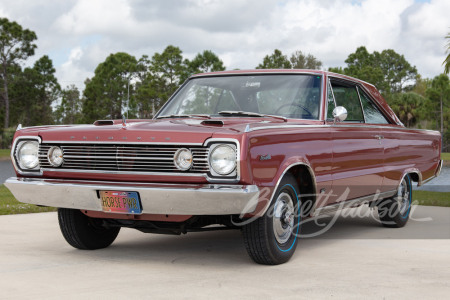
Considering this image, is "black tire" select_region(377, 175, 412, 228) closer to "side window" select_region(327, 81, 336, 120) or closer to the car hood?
"side window" select_region(327, 81, 336, 120)

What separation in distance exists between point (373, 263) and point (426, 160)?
343cm

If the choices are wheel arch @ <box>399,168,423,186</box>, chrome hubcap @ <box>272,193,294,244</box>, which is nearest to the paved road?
chrome hubcap @ <box>272,193,294,244</box>

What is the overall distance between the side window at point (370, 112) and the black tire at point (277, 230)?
2.22 meters

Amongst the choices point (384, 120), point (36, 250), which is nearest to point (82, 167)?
point (36, 250)

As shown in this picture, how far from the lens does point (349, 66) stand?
182ft

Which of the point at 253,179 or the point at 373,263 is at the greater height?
the point at 253,179

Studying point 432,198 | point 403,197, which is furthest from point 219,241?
point 432,198

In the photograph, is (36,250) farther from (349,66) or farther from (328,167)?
(349,66)

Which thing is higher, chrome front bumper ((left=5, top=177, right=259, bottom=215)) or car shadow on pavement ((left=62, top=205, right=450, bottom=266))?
chrome front bumper ((left=5, top=177, right=259, bottom=215))

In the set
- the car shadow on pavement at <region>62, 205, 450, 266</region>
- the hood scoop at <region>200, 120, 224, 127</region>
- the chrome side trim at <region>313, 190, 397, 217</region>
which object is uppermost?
the hood scoop at <region>200, 120, 224, 127</region>

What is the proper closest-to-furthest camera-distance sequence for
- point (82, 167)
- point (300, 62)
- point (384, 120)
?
point (82, 167)
point (384, 120)
point (300, 62)

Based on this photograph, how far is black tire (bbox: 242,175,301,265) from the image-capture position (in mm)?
4766

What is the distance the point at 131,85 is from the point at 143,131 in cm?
4890

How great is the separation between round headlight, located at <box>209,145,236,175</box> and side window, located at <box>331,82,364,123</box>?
2.20m
